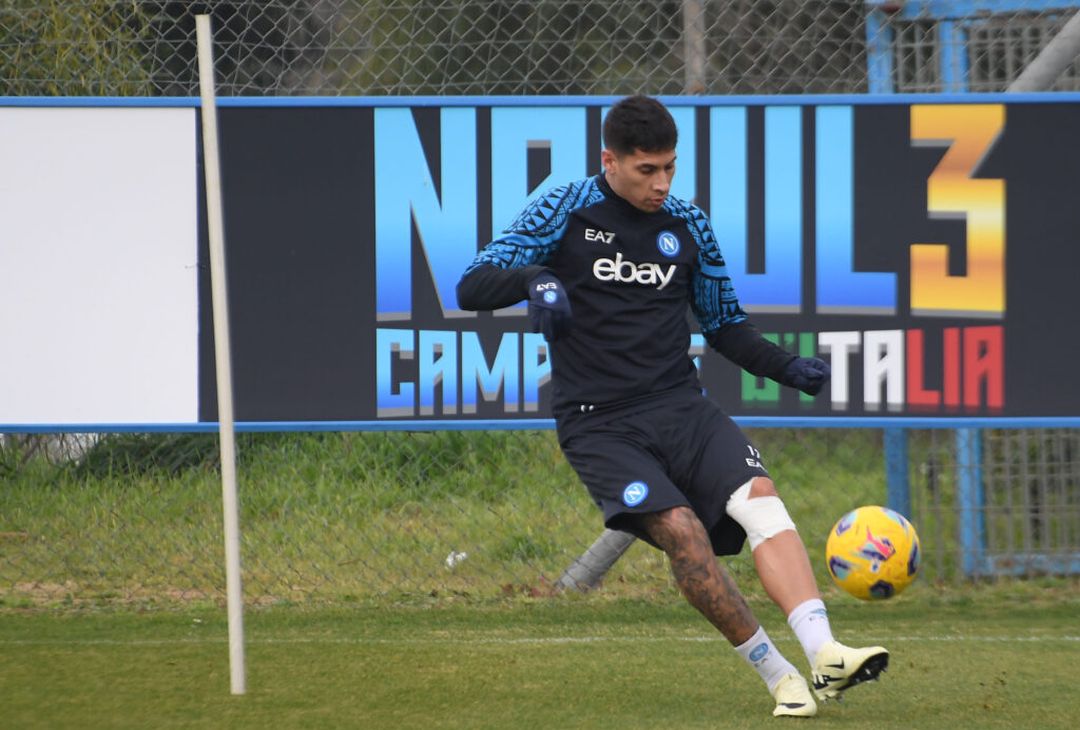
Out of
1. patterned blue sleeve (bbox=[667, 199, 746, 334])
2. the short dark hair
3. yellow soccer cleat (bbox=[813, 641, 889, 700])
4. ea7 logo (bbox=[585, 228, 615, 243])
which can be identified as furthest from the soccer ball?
the short dark hair

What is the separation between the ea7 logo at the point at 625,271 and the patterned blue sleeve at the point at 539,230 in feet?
0.51

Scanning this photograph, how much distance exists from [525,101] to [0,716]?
3319 millimetres

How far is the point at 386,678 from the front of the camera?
5.27 meters

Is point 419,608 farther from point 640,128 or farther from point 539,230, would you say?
point 640,128

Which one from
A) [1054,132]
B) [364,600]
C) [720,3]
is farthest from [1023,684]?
[720,3]

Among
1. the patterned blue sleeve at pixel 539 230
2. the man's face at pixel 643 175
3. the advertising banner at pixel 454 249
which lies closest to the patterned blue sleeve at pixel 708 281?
the man's face at pixel 643 175

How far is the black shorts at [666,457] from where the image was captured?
14.8ft

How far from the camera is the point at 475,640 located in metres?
6.18

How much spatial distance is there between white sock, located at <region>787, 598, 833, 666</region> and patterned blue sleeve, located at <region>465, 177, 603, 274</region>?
1.29m

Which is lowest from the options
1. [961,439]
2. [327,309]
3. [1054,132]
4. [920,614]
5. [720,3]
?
[920,614]

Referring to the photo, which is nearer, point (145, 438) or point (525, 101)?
point (525, 101)

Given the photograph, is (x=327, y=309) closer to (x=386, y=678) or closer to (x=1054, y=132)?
(x=386, y=678)

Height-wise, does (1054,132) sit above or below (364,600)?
above

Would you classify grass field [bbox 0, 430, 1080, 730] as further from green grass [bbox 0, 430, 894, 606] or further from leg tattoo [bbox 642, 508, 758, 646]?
leg tattoo [bbox 642, 508, 758, 646]
